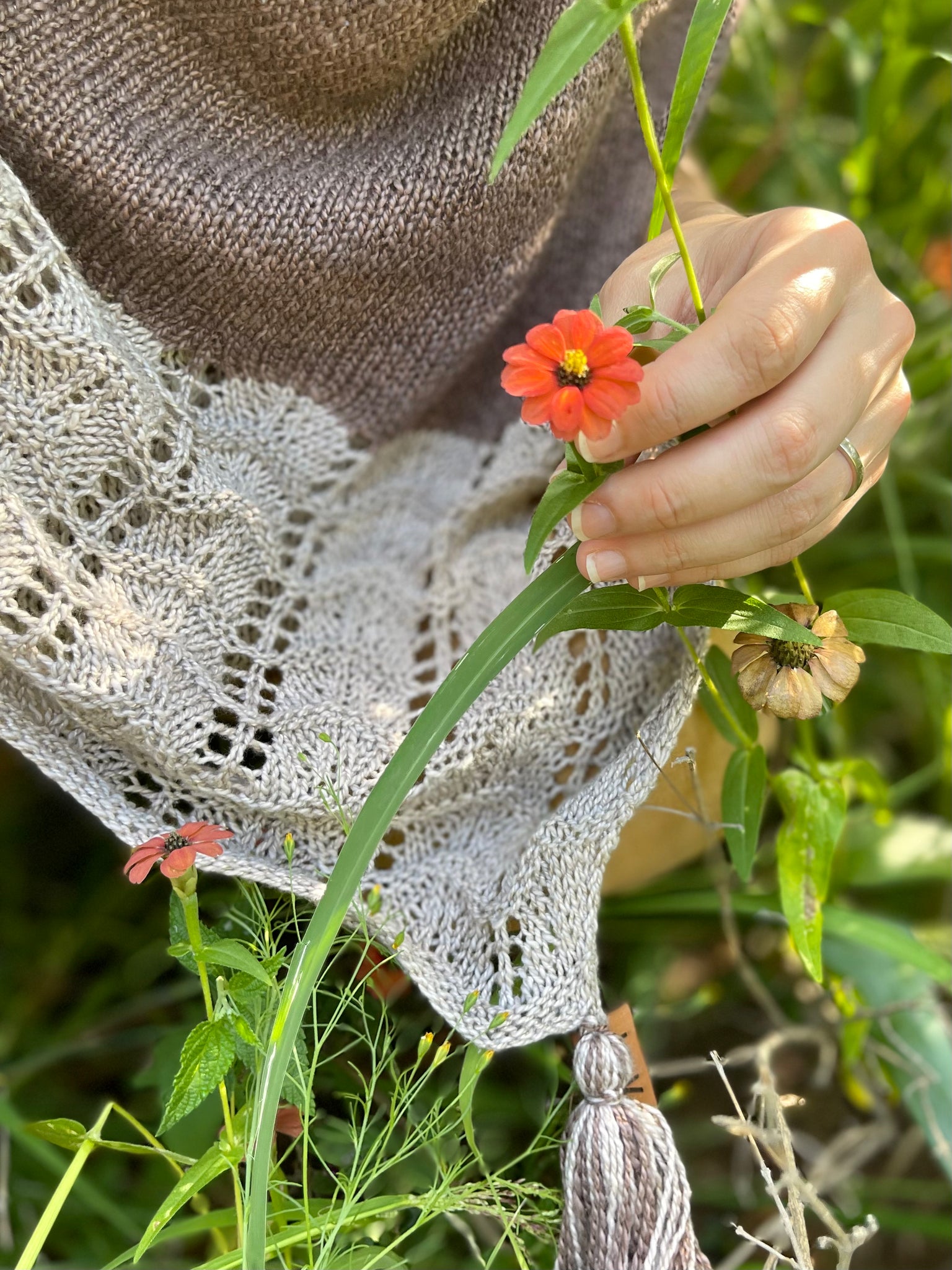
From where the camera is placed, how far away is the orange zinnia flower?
365 millimetres

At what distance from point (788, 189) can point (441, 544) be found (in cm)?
68

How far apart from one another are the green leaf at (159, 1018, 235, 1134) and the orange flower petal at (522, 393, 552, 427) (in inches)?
12.1

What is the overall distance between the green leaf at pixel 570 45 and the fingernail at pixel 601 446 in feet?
0.35

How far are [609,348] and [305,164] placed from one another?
0.25 metres

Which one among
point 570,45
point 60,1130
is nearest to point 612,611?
point 570,45

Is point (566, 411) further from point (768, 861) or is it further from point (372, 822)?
point (768, 861)

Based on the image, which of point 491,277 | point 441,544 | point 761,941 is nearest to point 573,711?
point 441,544

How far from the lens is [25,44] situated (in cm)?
45

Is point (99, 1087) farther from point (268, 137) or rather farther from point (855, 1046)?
point (268, 137)

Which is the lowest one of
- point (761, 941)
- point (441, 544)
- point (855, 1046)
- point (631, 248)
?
point (761, 941)

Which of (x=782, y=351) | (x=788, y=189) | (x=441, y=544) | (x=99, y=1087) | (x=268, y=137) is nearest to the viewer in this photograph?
(x=782, y=351)

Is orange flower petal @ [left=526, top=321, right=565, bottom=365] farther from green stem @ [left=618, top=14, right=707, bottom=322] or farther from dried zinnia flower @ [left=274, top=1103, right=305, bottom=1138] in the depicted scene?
dried zinnia flower @ [left=274, top=1103, right=305, bottom=1138]

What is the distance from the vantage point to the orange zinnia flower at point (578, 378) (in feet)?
1.20

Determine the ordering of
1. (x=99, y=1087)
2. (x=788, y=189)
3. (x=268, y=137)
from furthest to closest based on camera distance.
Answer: (x=788, y=189)
(x=99, y=1087)
(x=268, y=137)
